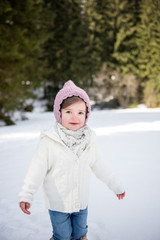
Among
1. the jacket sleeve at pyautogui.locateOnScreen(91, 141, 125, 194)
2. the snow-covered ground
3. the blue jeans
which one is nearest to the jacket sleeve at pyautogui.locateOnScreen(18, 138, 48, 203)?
Result: the blue jeans

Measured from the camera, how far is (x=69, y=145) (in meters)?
1.38

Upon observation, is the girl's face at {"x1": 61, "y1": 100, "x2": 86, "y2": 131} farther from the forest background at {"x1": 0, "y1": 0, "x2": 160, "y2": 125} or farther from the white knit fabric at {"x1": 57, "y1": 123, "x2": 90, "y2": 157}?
the forest background at {"x1": 0, "y1": 0, "x2": 160, "y2": 125}

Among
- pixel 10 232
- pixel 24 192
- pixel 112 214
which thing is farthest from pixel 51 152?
pixel 112 214

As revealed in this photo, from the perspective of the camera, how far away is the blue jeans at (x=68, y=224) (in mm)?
1397

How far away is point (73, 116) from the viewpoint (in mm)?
1431

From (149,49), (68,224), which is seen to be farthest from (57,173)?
(149,49)

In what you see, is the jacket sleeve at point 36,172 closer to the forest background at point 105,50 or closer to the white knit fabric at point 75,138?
the white knit fabric at point 75,138

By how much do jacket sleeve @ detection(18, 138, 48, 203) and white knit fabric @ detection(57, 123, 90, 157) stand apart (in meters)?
0.14

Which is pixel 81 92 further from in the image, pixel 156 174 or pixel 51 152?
pixel 156 174

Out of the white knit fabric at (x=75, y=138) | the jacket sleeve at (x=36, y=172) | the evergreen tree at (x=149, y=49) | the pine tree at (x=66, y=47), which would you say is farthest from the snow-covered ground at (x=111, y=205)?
the pine tree at (x=66, y=47)

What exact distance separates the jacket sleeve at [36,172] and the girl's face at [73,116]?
0.20m

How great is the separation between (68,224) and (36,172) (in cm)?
44

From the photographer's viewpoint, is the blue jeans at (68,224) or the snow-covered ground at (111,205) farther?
the snow-covered ground at (111,205)

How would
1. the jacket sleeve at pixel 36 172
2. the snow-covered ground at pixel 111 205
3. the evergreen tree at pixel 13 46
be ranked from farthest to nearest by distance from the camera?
the evergreen tree at pixel 13 46 → the snow-covered ground at pixel 111 205 → the jacket sleeve at pixel 36 172
